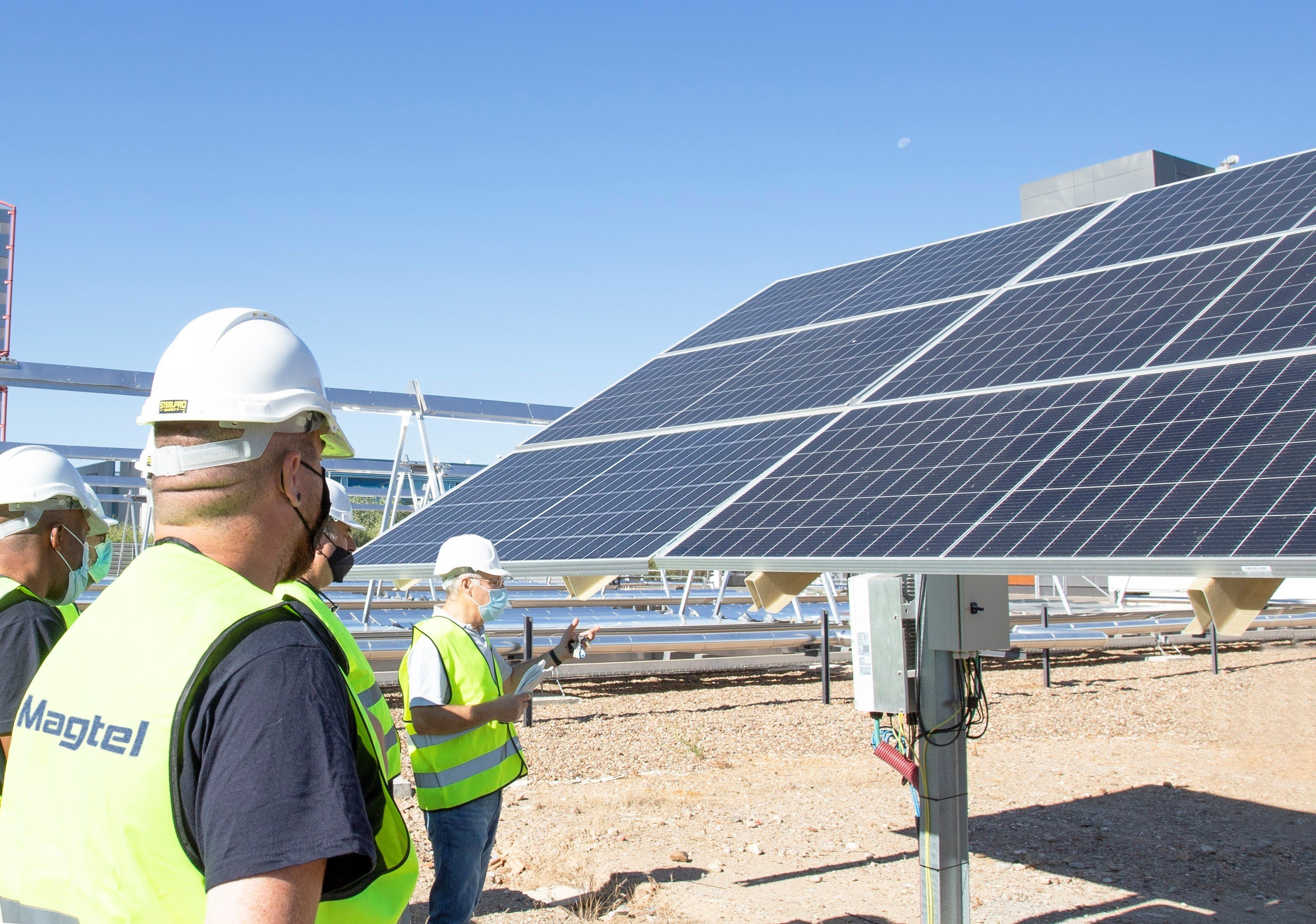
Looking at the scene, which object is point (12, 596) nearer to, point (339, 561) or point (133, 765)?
point (339, 561)

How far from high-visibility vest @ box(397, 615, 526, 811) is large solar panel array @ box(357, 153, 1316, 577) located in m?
2.09

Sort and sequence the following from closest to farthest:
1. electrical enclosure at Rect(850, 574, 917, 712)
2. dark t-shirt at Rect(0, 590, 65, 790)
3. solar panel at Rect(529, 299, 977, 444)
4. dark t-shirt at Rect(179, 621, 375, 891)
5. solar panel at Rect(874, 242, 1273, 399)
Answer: dark t-shirt at Rect(179, 621, 375, 891), dark t-shirt at Rect(0, 590, 65, 790), electrical enclosure at Rect(850, 574, 917, 712), solar panel at Rect(874, 242, 1273, 399), solar panel at Rect(529, 299, 977, 444)

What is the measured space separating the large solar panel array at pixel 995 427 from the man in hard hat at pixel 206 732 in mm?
4383

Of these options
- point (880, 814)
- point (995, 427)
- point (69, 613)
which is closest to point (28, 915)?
point (69, 613)

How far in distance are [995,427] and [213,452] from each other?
6652mm

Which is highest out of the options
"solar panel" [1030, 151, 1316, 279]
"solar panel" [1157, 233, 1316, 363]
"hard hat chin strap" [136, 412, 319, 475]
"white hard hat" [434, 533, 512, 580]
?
"solar panel" [1030, 151, 1316, 279]

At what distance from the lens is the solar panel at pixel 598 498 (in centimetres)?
874

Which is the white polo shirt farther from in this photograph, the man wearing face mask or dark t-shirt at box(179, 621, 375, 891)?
dark t-shirt at box(179, 621, 375, 891)

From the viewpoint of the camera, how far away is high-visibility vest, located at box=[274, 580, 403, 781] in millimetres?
4539

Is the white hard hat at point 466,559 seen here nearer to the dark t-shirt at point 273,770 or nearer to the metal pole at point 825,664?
the dark t-shirt at point 273,770

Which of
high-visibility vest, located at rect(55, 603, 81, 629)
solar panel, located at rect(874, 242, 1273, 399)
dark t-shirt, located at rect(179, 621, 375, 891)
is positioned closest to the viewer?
dark t-shirt, located at rect(179, 621, 375, 891)

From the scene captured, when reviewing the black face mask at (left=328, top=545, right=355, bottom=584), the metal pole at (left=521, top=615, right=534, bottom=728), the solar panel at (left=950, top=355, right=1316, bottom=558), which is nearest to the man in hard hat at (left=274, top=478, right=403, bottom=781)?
the black face mask at (left=328, top=545, right=355, bottom=584)

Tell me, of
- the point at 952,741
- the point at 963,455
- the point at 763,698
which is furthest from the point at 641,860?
the point at 763,698

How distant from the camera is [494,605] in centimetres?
624
